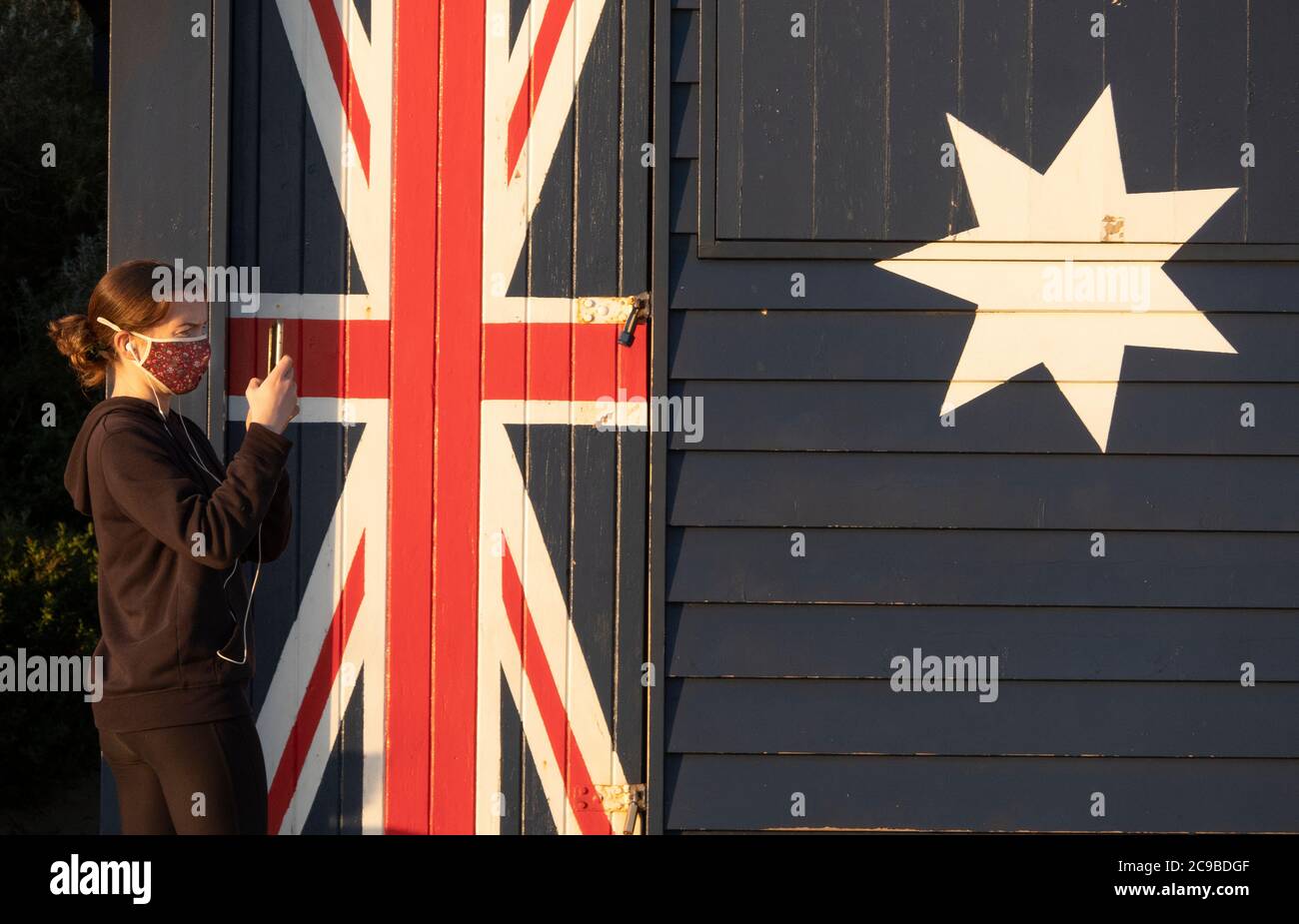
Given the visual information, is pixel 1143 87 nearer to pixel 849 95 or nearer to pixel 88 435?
pixel 849 95

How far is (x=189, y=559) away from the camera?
2621 mm

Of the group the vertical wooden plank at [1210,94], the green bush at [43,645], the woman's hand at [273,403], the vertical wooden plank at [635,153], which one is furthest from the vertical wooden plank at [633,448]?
the green bush at [43,645]

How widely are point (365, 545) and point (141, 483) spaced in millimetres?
1060

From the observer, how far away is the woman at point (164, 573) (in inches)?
102

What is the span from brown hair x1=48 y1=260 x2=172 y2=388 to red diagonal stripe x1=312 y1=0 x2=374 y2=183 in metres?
1.00

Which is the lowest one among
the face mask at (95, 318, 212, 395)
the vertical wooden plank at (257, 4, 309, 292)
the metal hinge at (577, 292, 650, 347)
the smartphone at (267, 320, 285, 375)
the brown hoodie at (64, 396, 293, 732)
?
the brown hoodie at (64, 396, 293, 732)

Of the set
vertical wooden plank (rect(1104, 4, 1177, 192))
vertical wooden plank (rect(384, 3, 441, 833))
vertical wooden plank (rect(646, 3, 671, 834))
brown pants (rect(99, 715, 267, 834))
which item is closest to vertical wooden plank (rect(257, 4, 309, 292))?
→ vertical wooden plank (rect(384, 3, 441, 833))

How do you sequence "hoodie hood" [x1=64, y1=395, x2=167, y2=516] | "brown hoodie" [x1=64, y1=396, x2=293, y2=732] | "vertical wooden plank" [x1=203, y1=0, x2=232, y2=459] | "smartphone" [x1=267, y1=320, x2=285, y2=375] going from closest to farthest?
1. "brown hoodie" [x1=64, y1=396, x2=293, y2=732]
2. "hoodie hood" [x1=64, y1=395, x2=167, y2=516]
3. "smartphone" [x1=267, y1=320, x2=285, y2=375]
4. "vertical wooden plank" [x1=203, y1=0, x2=232, y2=459]

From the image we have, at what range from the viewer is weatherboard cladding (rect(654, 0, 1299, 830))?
3574 mm

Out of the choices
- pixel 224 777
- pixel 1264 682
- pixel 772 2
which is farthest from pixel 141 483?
pixel 1264 682

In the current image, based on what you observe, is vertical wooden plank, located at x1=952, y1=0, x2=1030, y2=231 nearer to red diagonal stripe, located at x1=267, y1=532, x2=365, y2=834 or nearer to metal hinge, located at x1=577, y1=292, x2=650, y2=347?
metal hinge, located at x1=577, y1=292, x2=650, y2=347

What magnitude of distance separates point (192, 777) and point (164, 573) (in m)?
A: 0.44

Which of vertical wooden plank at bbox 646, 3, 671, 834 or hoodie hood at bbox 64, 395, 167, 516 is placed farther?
vertical wooden plank at bbox 646, 3, 671, 834

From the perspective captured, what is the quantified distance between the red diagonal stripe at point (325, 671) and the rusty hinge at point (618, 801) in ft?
2.63
